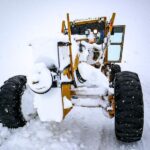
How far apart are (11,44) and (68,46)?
20.8 m

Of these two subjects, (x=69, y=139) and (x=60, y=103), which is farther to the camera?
(x=69, y=139)

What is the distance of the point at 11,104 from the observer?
4.28 m

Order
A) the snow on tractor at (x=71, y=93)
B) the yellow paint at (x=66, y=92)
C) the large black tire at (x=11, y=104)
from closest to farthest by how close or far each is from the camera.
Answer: the snow on tractor at (x=71, y=93)
the yellow paint at (x=66, y=92)
the large black tire at (x=11, y=104)

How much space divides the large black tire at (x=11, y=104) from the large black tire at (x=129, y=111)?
154cm

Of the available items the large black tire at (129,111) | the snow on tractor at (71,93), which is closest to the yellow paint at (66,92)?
the snow on tractor at (71,93)

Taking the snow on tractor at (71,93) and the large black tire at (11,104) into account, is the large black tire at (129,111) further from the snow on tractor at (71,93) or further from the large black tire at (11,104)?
the large black tire at (11,104)

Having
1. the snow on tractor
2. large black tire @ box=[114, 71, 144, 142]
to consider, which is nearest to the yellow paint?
the snow on tractor

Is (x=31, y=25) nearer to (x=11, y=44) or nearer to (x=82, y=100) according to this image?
(x=11, y=44)

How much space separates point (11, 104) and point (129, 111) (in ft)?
5.85

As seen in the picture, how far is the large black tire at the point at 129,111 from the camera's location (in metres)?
3.84

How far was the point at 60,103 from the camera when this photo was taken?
3918mm

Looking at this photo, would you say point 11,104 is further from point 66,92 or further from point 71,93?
point 71,93

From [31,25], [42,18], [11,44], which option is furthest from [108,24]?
[42,18]

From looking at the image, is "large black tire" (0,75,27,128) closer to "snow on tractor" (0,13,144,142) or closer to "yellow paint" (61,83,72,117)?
"snow on tractor" (0,13,144,142)
